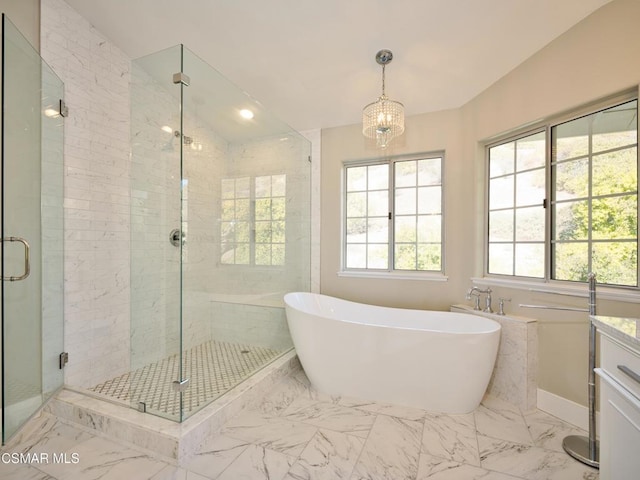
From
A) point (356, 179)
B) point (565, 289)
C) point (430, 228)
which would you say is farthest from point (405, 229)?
point (565, 289)

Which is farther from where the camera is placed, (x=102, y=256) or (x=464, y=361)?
(x=102, y=256)

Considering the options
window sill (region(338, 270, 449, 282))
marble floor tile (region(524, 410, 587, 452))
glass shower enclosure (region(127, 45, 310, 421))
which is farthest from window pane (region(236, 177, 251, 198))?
marble floor tile (region(524, 410, 587, 452))

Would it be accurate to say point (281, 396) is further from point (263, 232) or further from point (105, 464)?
point (263, 232)

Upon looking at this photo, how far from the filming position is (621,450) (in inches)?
38.5

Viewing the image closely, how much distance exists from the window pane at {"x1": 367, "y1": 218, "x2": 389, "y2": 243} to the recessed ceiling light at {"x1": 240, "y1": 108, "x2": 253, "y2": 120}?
160 cm

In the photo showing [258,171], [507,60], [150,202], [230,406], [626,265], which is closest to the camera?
[626,265]

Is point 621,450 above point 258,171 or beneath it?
beneath

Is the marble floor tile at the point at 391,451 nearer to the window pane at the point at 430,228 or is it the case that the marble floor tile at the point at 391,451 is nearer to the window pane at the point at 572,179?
the window pane at the point at 430,228

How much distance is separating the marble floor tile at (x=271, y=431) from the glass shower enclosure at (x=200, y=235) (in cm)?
24

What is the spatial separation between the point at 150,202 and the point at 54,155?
0.64m

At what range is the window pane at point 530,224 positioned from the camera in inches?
89.6

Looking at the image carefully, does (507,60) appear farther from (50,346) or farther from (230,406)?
(50,346)

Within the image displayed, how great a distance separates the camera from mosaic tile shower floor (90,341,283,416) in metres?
1.86

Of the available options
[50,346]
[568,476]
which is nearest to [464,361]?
[568,476]
